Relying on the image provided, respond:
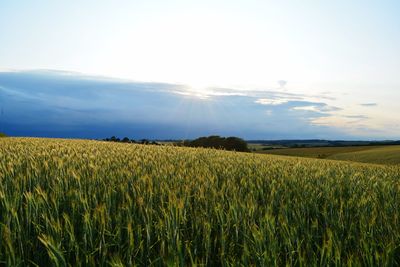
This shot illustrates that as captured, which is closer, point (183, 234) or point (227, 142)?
point (183, 234)

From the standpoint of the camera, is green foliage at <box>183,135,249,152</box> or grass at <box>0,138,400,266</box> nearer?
grass at <box>0,138,400,266</box>

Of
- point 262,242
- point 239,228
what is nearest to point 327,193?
point 239,228

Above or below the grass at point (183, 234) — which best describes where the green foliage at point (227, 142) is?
above

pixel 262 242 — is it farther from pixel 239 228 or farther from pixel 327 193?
pixel 327 193

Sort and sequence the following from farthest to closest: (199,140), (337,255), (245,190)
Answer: (199,140)
(245,190)
(337,255)

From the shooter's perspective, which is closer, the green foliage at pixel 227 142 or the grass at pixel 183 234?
the grass at pixel 183 234

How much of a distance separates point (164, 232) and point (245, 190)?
2143 mm

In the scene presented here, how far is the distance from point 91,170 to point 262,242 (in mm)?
3463

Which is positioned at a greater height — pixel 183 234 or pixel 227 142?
pixel 227 142

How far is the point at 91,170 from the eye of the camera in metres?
5.30

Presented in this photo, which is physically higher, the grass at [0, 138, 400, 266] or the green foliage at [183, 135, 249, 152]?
the green foliage at [183, 135, 249, 152]

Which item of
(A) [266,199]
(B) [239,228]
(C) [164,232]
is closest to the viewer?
(C) [164,232]

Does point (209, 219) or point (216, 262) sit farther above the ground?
point (209, 219)

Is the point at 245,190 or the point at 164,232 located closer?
the point at 164,232
